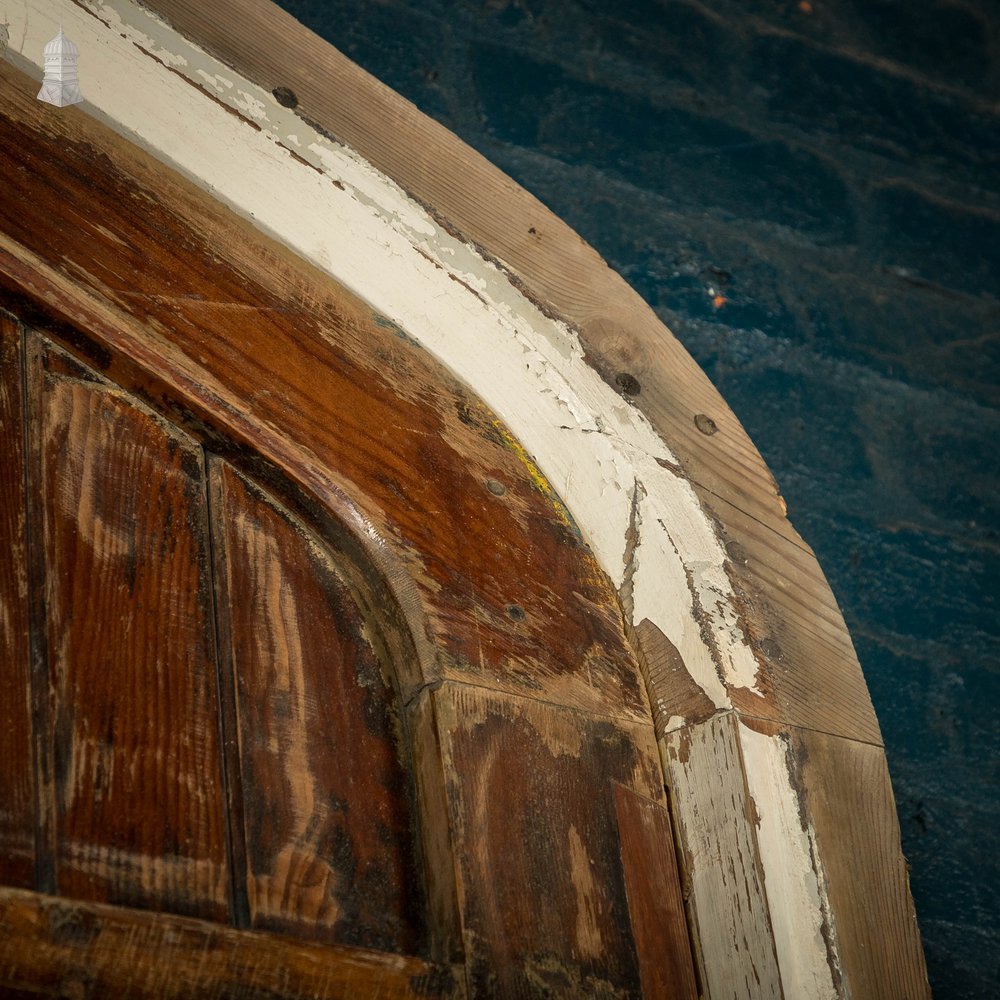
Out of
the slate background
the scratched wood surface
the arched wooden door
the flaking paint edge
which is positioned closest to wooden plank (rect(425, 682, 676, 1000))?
the arched wooden door

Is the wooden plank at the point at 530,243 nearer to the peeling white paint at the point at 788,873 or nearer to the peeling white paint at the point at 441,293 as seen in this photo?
the peeling white paint at the point at 441,293

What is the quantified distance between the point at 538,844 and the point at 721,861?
0.17m

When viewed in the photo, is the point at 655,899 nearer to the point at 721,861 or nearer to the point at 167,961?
the point at 721,861

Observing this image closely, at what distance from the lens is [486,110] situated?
1.39 meters

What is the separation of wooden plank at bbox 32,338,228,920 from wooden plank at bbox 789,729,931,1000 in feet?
1.70

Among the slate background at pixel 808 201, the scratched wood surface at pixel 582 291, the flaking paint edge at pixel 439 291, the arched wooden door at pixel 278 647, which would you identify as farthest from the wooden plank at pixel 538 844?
the slate background at pixel 808 201

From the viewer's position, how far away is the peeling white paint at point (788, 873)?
78 centimetres

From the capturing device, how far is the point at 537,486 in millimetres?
946

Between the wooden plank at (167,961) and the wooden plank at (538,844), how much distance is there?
8 centimetres

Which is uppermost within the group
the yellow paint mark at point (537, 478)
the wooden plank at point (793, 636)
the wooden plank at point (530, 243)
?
the wooden plank at point (530, 243)

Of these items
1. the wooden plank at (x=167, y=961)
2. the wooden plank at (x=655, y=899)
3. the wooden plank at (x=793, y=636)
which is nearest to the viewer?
the wooden plank at (x=167, y=961)

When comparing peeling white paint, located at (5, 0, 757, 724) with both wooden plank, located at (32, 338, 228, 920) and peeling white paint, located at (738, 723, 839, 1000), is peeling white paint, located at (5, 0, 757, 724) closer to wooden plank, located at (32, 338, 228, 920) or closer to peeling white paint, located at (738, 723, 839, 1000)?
peeling white paint, located at (738, 723, 839, 1000)

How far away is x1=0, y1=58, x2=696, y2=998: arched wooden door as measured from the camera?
653mm

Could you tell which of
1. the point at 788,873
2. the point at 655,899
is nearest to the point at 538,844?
the point at 655,899
